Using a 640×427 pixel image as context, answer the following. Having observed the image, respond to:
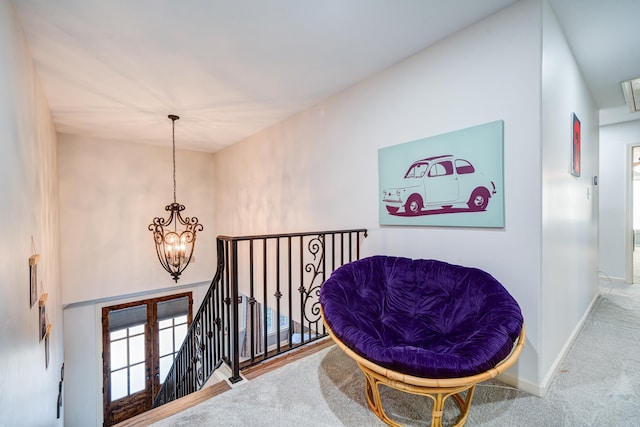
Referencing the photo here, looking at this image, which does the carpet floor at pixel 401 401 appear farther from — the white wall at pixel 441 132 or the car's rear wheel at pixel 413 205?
the car's rear wheel at pixel 413 205

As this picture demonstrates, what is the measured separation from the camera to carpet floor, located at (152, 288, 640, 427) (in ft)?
4.94

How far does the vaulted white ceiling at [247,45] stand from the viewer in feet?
6.01

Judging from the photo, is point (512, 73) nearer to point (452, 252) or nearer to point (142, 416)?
point (452, 252)

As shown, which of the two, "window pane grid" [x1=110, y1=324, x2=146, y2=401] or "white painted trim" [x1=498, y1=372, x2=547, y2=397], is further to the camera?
"window pane grid" [x1=110, y1=324, x2=146, y2=401]

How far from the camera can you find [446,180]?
2104 millimetres

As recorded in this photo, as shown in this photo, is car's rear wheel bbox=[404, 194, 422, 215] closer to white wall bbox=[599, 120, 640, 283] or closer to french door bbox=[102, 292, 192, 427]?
white wall bbox=[599, 120, 640, 283]

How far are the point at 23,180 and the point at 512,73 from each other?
10.6 ft

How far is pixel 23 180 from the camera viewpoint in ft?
6.35

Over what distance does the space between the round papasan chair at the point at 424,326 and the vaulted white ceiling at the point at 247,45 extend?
1.64 m

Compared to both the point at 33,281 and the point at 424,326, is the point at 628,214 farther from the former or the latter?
the point at 33,281

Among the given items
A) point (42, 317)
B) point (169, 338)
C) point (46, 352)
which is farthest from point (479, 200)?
point (169, 338)

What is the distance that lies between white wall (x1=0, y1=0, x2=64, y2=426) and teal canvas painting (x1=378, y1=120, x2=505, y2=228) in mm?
2406

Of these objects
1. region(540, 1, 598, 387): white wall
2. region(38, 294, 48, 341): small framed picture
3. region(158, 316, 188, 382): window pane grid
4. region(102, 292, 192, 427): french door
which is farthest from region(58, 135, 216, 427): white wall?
region(540, 1, 598, 387): white wall

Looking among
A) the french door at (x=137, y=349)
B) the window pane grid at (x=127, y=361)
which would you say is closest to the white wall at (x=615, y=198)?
the french door at (x=137, y=349)
